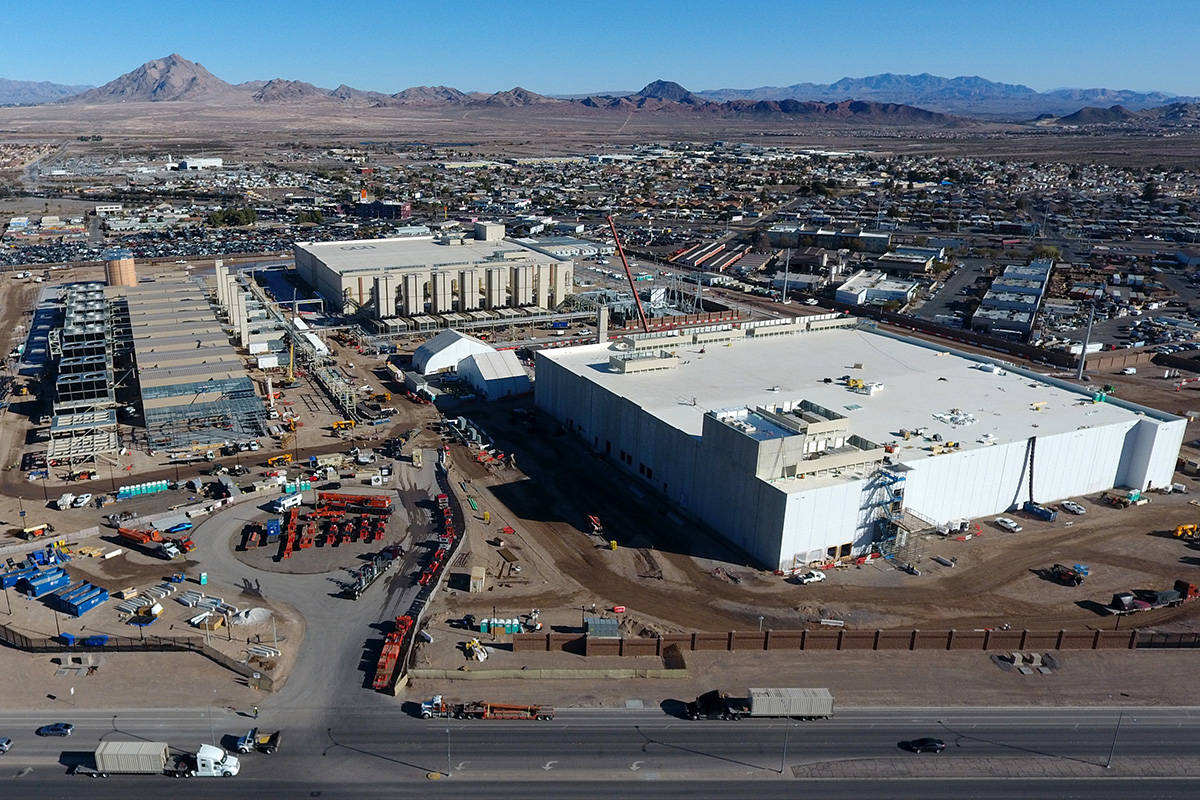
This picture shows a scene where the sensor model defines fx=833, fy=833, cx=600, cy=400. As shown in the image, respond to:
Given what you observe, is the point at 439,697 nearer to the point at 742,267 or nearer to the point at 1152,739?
the point at 1152,739

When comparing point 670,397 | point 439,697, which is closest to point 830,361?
point 670,397

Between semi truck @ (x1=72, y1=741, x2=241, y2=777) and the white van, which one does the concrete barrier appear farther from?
the white van

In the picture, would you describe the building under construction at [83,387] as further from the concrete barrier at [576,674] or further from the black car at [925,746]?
the black car at [925,746]

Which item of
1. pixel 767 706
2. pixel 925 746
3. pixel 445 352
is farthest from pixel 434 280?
pixel 925 746

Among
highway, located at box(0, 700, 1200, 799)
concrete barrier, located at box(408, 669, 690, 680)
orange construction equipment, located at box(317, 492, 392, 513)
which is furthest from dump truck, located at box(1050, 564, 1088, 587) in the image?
orange construction equipment, located at box(317, 492, 392, 513)

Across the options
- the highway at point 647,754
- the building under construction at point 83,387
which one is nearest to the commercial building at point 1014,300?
the highway at point 647,754
